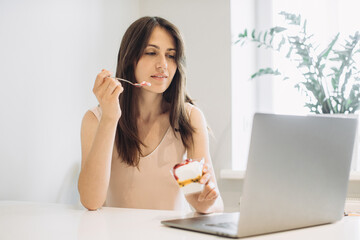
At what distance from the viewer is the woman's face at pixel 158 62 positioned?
5.11 ft

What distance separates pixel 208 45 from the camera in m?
2.51

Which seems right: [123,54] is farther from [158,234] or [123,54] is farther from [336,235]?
Result: [336,235]

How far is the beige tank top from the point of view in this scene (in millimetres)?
1567

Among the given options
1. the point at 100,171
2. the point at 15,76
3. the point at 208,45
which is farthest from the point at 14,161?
the point at 208,45

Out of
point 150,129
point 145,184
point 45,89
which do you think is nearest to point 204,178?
point 145,184

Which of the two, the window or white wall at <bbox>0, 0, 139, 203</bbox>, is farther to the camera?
the window

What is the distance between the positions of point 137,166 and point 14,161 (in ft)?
1.51

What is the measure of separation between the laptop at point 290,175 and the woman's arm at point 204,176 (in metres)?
0.19

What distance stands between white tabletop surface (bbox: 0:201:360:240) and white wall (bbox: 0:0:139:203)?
423 mm

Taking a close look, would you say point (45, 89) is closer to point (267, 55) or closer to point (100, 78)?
point (100, 78)

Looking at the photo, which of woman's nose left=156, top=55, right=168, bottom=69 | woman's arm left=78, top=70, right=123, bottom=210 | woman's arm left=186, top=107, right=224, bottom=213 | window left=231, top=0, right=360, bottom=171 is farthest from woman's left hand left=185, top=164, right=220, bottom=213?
window left=231, top=0, right=360, bottom=171

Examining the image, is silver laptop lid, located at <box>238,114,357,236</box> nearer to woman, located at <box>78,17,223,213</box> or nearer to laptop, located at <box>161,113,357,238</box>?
laptop, located at <box>161,113,357,238</box>

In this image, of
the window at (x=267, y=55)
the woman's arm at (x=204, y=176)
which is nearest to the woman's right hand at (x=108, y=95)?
the woman's arm at (x=204, y=176)

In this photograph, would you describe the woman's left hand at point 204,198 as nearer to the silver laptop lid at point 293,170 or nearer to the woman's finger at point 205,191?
the woman's finger at point 205,191
